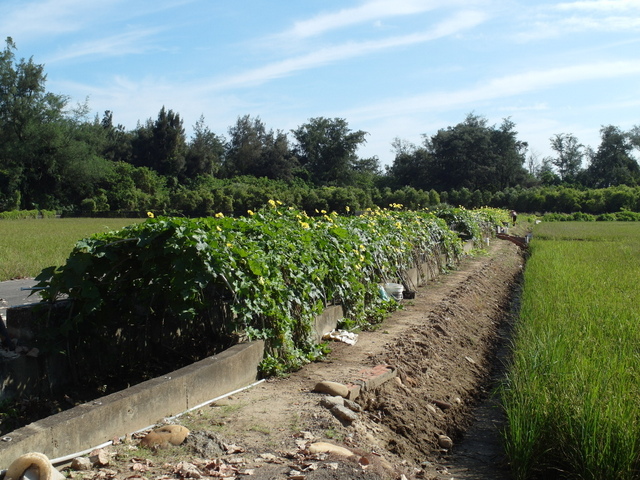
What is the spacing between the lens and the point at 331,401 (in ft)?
14.2

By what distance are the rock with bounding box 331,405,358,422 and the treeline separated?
2597 cm

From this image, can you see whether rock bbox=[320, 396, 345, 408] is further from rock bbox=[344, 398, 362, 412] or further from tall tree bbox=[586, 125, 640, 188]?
tall tree bbox=[586, 125, 640, 188]

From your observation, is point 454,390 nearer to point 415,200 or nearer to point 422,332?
point 422,332

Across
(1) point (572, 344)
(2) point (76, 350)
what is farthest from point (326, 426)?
(1) point (572, 344)

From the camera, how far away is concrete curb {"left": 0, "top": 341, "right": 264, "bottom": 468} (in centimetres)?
308

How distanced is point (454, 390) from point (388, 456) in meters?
1.99

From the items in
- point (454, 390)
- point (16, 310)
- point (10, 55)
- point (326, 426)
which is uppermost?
point (10, 55)

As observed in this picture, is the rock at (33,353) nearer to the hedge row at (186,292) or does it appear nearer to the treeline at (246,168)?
the hedge row at (186,292)

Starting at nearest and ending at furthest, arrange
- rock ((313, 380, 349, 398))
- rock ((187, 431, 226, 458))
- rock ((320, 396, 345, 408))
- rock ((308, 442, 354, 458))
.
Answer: rock ((187, 431, 226, 458)), rock ((308, 442, 354, 458)), rock ((320, 396, 345, 408)), rock ((313, 380, 349, 398))

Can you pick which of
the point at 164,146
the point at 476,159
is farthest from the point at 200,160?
the point at 476,159

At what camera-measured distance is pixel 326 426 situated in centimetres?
396

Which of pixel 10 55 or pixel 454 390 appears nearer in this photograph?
pixel 454 390

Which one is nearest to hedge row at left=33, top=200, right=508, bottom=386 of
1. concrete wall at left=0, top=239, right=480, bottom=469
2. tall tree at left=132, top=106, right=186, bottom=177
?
concrete wall at left=0, top=239, right=480, bottom=469

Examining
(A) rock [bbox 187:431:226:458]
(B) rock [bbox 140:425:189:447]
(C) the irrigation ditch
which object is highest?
(B) rock [bbox 140:425:189:447]
